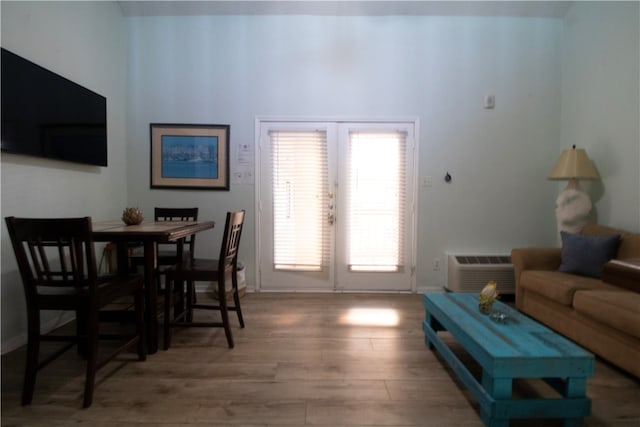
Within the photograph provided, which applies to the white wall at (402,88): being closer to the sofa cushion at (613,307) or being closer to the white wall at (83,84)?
the white wall at (83,84)

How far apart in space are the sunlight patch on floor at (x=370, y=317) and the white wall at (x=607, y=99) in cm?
213

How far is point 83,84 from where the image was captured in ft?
8.65

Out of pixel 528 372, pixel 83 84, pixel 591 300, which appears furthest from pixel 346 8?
pixel 528 372

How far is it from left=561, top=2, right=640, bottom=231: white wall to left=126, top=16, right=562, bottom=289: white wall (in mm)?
151

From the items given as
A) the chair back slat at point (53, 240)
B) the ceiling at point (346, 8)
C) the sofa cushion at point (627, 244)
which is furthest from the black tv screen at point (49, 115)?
the sofa cushion at point (627, 244)

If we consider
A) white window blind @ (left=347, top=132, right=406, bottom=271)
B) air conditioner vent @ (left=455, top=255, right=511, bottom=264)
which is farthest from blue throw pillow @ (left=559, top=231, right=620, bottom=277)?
white window blind @ (left=347, top=132, right=406, bottom=271)

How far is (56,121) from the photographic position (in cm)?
226

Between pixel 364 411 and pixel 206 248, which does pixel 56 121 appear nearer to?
pixel 206 248

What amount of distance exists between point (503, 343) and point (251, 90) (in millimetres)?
3092

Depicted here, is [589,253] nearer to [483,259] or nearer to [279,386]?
[483,259]

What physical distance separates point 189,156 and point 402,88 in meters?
2.39

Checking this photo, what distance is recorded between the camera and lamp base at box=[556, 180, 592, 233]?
108 inches

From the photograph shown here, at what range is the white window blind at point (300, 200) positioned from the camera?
3285 mm

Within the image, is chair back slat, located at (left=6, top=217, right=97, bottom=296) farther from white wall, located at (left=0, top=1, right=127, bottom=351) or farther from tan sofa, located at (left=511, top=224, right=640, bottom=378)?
tan sofa, located at (left=511, top=224, right=640, bottom=378)
